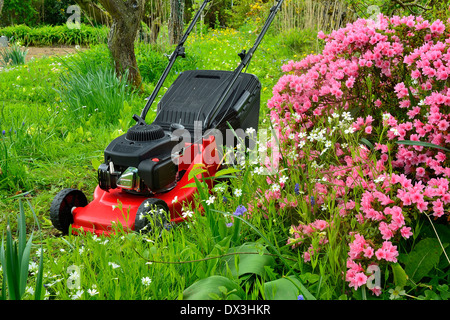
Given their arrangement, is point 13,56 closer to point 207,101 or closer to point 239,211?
point 207,101

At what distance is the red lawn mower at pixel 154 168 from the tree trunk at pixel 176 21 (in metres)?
3.97

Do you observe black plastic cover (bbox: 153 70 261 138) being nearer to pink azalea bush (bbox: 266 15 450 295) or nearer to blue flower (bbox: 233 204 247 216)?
pink azalea bush (bbox: 266 15 450 295)

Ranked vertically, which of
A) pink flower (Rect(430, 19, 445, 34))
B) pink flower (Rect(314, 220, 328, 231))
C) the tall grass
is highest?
pink flower (Rect(430, 19, 445, 34))

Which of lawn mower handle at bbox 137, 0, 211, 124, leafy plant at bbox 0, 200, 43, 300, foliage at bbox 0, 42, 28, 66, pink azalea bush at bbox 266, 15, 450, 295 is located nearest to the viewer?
leafy plant at bbox 0, 200, 43, 300

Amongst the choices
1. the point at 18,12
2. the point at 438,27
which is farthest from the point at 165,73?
the point at 18,12

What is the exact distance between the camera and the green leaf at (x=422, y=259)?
1525 mm

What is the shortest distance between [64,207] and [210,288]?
4.06ft

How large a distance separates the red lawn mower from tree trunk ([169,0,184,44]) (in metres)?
3.97

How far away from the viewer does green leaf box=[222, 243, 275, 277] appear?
156 cm

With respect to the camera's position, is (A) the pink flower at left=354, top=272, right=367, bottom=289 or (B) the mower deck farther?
(B) the mower deck

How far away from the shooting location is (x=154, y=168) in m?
2.20

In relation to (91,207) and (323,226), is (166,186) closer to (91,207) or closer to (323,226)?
(91,207)

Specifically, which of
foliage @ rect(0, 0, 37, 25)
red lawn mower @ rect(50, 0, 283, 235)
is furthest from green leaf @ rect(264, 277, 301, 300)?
foliage @ rect(0, 0, 37, 25)

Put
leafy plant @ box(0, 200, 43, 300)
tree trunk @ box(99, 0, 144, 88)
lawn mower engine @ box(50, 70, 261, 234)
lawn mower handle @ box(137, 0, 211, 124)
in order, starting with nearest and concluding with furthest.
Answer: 1. leafy plant @ box(0, 200, 43, 300)
2. lawn mower engine @ box(50, 70, 261, 234)
3. lawn mower handle @ box(137, 0, 211, 124)
4. tree trunk @ box(99, 0, 144, 88)
